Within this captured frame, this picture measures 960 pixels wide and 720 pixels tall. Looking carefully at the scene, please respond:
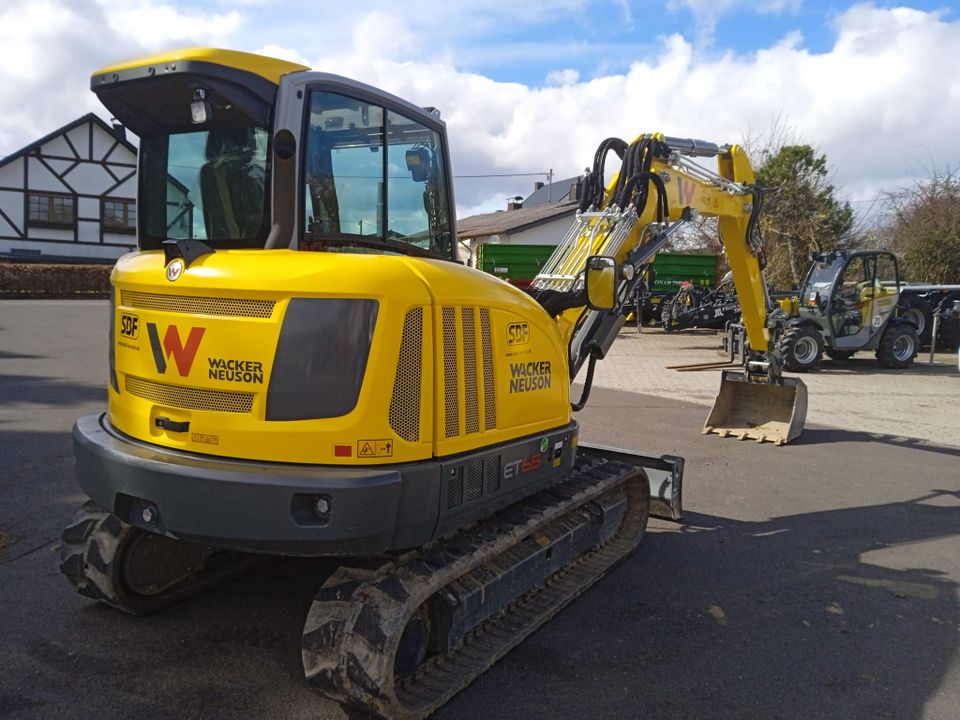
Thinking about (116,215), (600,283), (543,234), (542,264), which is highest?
(116,215)

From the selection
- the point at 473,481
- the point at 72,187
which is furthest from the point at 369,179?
the point at 72,187

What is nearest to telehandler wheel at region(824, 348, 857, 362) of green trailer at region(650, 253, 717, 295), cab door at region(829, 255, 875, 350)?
cab door at region(829, 255, 875, 350)

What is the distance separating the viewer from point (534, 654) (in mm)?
3820

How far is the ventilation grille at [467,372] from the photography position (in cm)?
339

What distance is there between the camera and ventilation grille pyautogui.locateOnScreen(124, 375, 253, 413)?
3123 mm

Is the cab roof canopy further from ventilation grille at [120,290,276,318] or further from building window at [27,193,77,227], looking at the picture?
building window at [27,193,77,227]

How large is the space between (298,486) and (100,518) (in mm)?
1694

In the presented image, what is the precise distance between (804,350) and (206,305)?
14024 millimetres

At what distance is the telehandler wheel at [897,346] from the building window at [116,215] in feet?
109

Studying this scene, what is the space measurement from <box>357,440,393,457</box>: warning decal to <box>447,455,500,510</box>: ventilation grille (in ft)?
1.12

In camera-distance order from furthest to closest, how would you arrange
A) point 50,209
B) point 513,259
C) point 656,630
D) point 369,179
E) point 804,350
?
point 50,209, point 513,259, point 804,350, point 656,630, point 369,179

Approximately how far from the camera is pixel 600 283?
472 cm

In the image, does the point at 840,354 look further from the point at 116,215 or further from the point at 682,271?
the point at 116,215

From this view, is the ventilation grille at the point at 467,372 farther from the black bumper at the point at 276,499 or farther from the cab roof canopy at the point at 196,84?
the cab roof canopy at the point at 196,84
